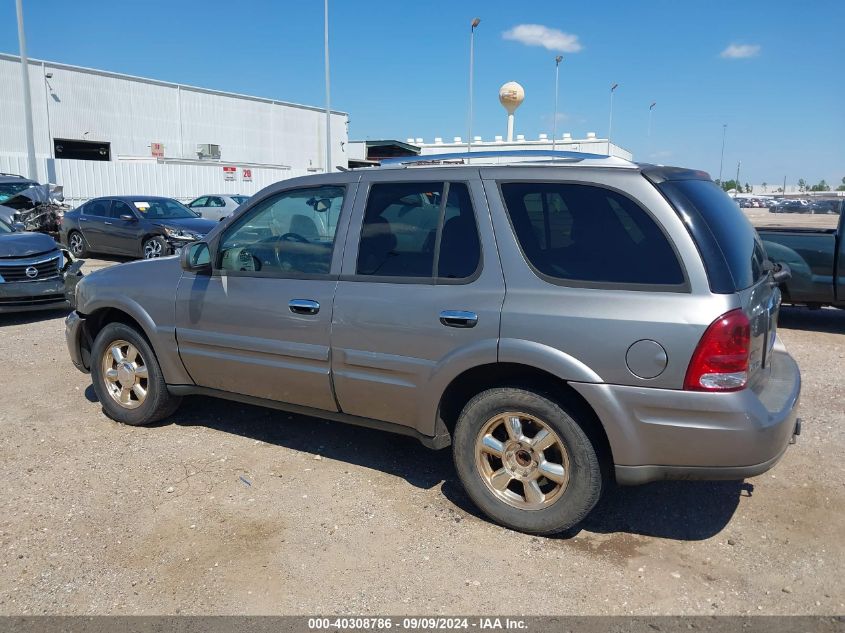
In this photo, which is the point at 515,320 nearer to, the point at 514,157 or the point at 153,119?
the point at 514,157

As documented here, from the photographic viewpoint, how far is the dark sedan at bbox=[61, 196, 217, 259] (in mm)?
14727

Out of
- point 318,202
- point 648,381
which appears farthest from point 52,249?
point 648,381

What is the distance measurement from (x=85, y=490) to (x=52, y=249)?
6448mm

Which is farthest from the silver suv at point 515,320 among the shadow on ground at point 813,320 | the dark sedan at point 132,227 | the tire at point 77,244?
the tire at point 77,244

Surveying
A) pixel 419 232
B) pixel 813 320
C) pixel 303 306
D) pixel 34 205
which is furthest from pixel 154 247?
pixel 813 320

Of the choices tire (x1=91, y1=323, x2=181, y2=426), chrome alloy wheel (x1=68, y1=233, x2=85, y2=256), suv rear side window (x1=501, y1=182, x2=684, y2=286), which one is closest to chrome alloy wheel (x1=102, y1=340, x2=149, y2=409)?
tire (x1=91, y1=323, x2=181, y2=426)

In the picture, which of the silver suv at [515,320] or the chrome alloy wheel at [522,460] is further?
the chrome alloy wheel at [522,460]

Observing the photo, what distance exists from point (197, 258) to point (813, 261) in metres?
7.45

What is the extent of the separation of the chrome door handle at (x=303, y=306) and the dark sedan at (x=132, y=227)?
10904 millimetres

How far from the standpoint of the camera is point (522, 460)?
3480 millimetres

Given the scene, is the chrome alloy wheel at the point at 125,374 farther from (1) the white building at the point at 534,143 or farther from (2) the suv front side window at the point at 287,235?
(1) the white building at the point at 534,143

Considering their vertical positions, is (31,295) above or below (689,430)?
below

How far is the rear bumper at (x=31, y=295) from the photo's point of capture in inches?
338

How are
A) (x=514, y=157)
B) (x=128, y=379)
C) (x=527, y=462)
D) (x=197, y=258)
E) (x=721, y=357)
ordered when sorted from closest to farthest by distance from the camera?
(x=721, y=357), (x=527, y=462), (x=514, y=157), (x=197, y=258), (x=128, y=379)
